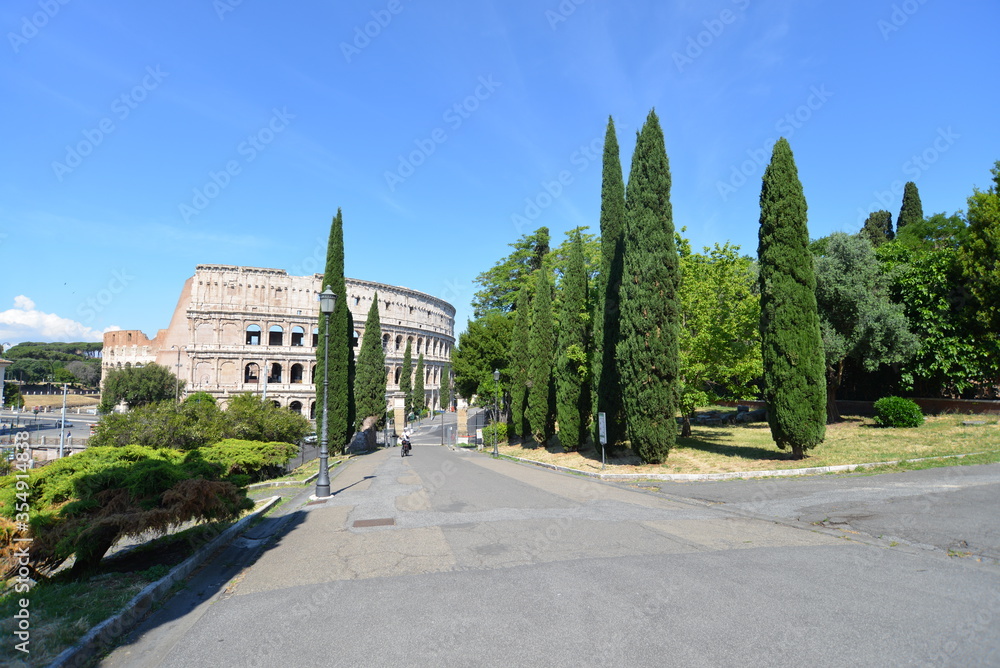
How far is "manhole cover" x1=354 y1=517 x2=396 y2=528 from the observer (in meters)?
9.26

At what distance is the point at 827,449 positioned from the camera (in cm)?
1731

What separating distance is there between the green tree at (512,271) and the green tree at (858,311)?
29.0m

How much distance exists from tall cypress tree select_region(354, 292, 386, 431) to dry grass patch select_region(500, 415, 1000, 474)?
23458 millimetres

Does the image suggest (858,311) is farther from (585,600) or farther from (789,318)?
(585,600)

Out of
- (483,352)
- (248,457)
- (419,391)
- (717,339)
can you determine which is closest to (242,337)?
(419,391)

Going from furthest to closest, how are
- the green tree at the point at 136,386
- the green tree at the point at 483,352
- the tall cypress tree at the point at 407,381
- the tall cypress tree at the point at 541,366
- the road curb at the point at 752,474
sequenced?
1. the tall cypress tree at the point at 407,381
2. the green tree at the point at 136,386
3. the green tree at the point at 483,352
4. the tall cypress tree at the point at 541,366
5. the road curb at the point at 752,474

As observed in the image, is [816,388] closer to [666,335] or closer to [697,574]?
[666,335]

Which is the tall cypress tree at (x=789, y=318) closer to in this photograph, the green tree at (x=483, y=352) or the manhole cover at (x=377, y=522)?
the manhole cover at (x=377, y=522)

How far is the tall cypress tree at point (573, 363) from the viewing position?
23.5 metres

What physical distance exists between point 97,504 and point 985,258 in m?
30.8

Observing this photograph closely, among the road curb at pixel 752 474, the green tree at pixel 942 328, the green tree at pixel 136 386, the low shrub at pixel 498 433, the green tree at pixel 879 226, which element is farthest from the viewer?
the green tree at pixel 136 386

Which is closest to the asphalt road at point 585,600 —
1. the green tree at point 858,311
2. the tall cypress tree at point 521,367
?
the green tree at point 858,311

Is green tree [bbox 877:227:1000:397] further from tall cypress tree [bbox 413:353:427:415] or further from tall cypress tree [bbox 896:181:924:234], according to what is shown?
tall cypress tree [bbox 413:353:427:415]

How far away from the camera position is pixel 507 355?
37469 millimetres
